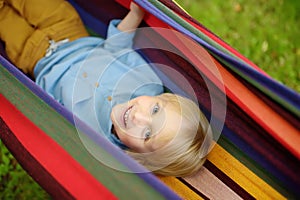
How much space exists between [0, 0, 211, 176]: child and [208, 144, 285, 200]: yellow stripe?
0.15 ft

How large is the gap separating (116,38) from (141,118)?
0.44 metres

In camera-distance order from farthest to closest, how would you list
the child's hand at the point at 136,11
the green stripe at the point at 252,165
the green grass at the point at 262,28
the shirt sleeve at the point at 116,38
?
the green grass at the point at 262,28
the shirt sleeve at the point at 116,38
the child's hand at the point at 136,11
the green stripe at the point at 252,165

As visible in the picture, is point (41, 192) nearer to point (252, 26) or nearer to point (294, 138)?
point (294, 138)

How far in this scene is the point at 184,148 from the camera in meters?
1.44

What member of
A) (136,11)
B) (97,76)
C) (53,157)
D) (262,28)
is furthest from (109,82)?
(262,28)

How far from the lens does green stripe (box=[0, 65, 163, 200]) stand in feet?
3.59

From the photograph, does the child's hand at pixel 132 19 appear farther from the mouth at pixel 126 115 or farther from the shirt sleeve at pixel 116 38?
the mouth at pixel 126 115

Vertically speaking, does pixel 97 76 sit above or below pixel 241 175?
below

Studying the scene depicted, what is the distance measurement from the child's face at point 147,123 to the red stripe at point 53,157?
281 millimetres

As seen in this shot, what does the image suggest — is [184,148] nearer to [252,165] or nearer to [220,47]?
[252,165]

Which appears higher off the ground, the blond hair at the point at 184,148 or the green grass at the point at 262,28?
the green grass at the point at 262,28

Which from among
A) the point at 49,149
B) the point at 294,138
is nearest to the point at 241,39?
the point at 294,138

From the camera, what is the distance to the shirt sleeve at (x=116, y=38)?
1745 mm

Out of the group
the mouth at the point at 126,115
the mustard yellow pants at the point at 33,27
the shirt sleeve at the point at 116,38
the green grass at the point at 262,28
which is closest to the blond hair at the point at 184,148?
the mouth at the point at 126,115
